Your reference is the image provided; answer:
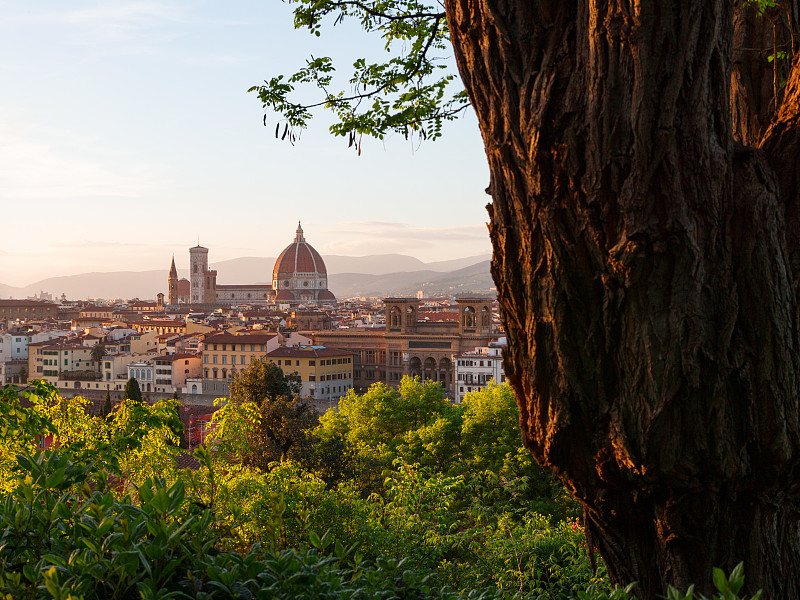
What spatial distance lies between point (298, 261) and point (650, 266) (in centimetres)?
14167

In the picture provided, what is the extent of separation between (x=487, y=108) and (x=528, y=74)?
18 centimetres

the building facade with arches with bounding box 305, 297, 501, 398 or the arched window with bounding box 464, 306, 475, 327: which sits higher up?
the arched window with bounding box 464, 306, 475, 327

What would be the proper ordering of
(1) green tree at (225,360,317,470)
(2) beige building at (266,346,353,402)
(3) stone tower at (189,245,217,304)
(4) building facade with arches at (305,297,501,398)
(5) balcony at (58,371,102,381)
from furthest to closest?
(3) stone tower at (189,245,217,304) → (4) building facade with arches at (305,297,501,398) → (5) balcony at (58,371,102,381) → (2) beige building at (266,346,353,402) → (1) green tree at (225,360,317,470)

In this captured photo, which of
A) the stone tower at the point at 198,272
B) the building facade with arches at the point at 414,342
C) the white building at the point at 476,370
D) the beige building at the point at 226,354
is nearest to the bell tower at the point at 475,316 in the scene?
the building facade with arches at the point at 414,342

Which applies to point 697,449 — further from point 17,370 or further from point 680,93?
point 17,370

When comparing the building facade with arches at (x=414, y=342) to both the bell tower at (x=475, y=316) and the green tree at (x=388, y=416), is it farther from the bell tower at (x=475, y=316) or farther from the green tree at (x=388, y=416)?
the green tree at (x=388, y=416)

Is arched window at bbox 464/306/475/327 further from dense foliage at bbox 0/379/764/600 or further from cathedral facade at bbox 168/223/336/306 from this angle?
cathedral facade at bbox 168/223/336/306

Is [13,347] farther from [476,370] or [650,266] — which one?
[650,266]

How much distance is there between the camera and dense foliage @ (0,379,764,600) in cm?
214

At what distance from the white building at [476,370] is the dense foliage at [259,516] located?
30.0 m

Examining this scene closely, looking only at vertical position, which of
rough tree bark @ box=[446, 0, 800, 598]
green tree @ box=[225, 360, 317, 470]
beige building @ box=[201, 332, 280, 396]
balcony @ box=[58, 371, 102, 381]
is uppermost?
rough tree bark @ box=[446, 0, 800, 598]

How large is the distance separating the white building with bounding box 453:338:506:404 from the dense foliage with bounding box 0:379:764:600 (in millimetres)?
29958

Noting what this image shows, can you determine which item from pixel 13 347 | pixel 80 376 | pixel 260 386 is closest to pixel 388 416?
pixel 260 386

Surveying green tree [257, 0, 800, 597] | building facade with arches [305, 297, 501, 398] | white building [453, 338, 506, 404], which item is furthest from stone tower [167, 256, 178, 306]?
green tree [257, 0, 800, 597]
